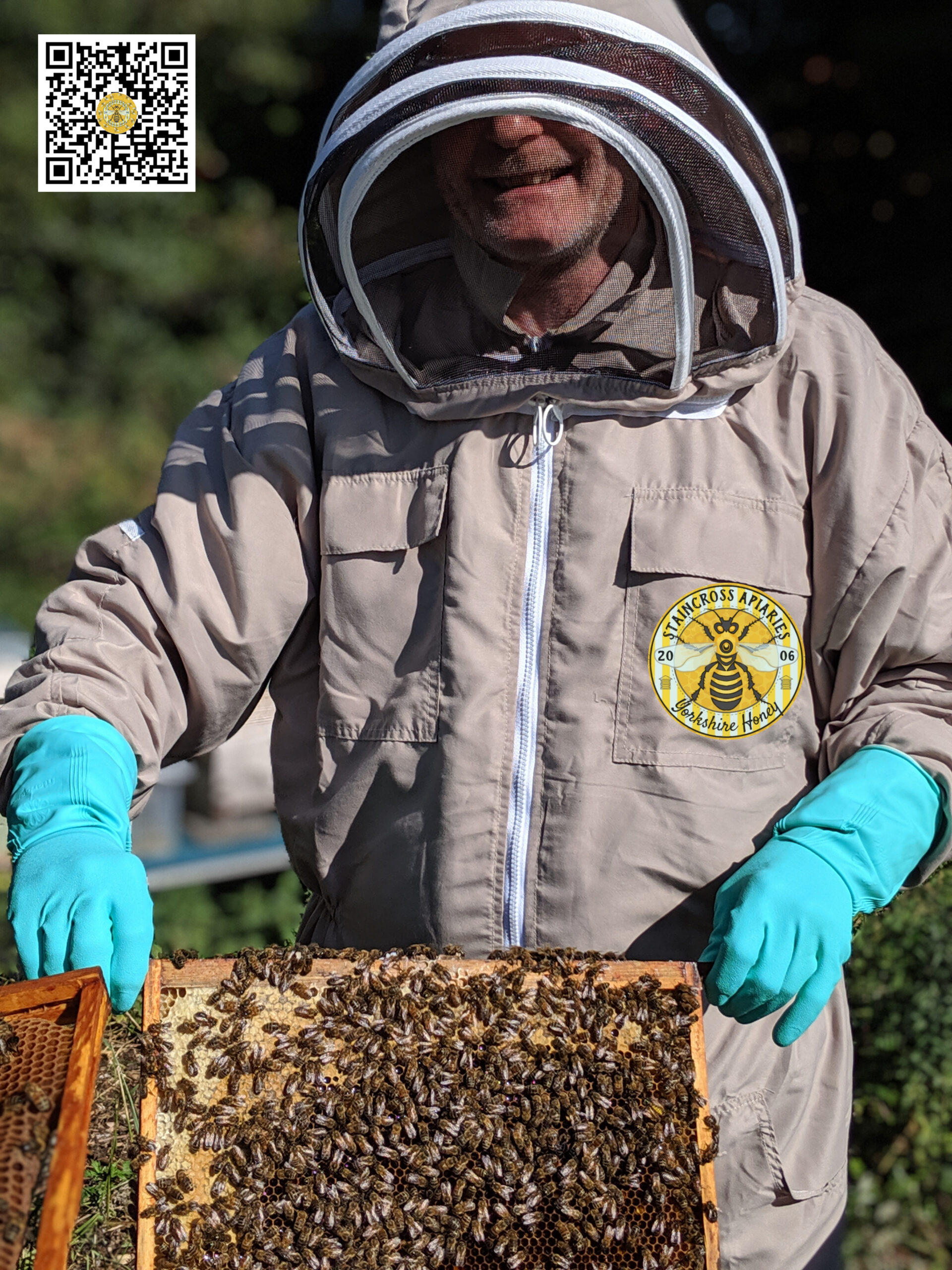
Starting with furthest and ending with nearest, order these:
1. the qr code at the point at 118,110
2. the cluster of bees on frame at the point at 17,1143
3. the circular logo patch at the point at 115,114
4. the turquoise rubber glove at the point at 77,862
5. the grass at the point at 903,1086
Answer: the qr code at the point at 118,110, the circular logo patch at the point at 115,114, the grass at the point at 903,1086, the turquoise rubber glove at the point at 77,862, the cluster of bees on frame at the point at 17,1143

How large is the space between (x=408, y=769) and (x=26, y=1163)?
3.40 feet

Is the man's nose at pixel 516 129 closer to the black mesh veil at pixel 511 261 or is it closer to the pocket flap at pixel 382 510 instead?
the black mesh veil at pixel 511 261

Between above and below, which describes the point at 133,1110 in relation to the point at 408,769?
below

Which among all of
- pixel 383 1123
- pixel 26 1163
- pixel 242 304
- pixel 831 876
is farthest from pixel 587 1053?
pixel 242 304

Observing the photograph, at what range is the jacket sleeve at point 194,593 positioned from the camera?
2439 millimetres

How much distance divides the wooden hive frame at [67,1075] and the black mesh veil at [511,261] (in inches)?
53.3

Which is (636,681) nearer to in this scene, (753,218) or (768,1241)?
(753,218)

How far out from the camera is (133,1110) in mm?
2332

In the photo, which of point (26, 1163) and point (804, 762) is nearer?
point (26, 1163)

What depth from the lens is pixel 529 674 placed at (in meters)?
2.43

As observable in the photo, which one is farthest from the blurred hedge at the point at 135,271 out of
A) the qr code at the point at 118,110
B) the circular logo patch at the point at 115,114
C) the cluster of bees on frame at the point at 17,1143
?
the cluster of bees on frame at the point at 17,1143

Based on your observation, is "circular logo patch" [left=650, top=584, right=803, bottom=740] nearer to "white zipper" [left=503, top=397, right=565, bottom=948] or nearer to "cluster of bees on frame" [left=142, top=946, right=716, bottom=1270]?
"white zipper" [left=503, top=397, right=565, bottom=948]

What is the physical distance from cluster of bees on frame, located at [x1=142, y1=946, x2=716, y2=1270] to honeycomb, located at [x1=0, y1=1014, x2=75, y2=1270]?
8.3 inches

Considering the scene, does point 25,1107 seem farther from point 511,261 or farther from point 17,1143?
point 511,261
